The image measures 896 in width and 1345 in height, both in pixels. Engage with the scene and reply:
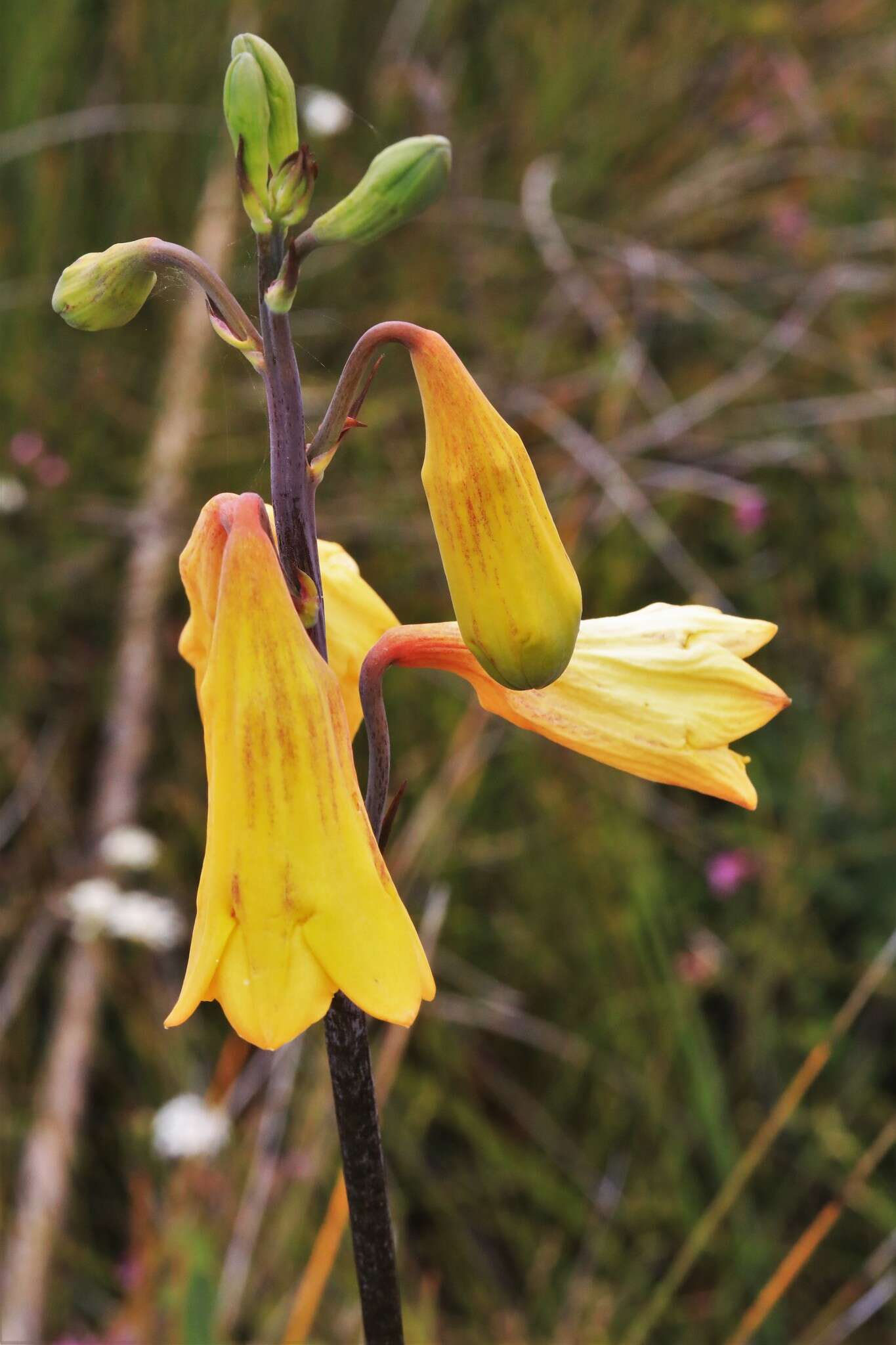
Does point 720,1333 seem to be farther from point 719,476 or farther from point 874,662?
point 719,476

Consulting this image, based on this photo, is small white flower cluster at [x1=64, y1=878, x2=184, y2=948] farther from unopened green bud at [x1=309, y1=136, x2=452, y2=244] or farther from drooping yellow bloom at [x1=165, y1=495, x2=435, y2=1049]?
unopened green bud at [x1=309, y1=136, x2=452, y2=244]

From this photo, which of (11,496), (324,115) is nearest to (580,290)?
(324,115)

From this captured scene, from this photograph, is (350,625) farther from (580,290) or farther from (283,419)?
(580,290)

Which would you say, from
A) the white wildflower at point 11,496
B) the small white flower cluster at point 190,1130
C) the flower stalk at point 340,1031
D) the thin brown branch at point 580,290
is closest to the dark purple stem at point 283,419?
the flower stalk at point 340,1031

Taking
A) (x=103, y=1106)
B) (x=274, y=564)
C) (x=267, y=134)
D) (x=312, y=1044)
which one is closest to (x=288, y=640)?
(x=274, y=564)

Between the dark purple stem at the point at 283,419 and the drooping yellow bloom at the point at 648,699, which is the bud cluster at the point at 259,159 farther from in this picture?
the drooping yellow bloom at the point at 648,699

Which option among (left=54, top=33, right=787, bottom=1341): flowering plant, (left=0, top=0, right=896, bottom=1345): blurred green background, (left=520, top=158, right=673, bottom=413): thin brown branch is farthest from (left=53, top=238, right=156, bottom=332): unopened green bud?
(left=520, top=158, right=673, bottom=413): thin brown branch

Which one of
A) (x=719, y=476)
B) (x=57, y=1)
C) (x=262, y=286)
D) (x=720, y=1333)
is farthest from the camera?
(x=57, y=1)
